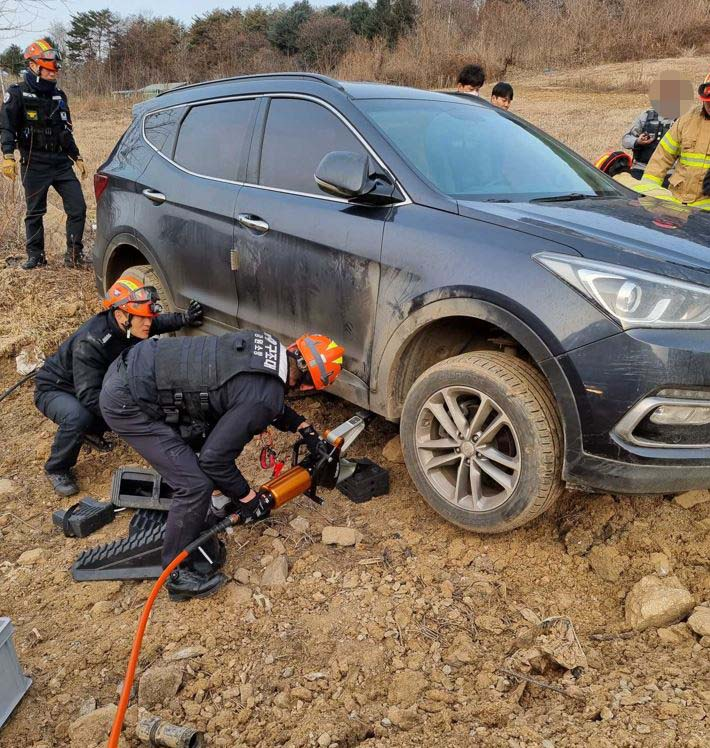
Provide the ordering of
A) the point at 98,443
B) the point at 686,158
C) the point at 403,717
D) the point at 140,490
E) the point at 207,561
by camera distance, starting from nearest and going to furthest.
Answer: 1. the point at 403,717
2. the point at 207,561
3. the point at 140,490
4. the point at 98,443
5. the point at 686,158

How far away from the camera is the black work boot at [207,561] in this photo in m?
2.90

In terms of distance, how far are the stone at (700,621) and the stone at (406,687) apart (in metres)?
0.99

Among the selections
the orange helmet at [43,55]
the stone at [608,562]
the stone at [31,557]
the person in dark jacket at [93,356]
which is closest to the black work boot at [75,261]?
the orange helmet at [43,55]

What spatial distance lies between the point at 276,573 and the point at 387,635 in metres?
0.60

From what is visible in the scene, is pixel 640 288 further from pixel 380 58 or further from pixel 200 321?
pixel 380 58

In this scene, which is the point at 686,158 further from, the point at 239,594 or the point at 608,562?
the point at 239,594

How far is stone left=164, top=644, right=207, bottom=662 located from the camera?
8.45 ft

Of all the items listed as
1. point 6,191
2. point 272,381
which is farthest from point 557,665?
point 6,191

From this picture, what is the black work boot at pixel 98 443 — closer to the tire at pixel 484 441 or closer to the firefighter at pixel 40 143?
the tire at pixel 484 441

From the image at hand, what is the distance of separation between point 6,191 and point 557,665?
8235 mm

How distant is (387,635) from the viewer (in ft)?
8.45

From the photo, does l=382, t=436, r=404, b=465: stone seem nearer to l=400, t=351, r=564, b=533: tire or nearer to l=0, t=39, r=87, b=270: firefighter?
l=400, t=351, r=564, b=533: tire

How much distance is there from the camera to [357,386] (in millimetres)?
3209

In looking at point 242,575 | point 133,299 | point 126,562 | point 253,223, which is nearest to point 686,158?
point 253,223
